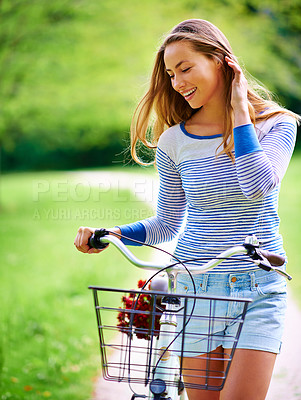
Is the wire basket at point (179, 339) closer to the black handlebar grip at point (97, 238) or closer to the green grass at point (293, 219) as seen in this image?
the black handlebar grip at point (97, 238)

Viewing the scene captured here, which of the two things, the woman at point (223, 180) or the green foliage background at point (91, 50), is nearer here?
the woman at point (223, 180)

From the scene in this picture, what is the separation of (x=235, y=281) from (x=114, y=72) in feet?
38.4

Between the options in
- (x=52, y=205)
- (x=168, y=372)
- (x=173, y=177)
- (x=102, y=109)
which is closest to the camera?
(x=168, y=372)

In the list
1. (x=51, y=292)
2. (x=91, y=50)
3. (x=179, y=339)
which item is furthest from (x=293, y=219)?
(x=179, y=339)

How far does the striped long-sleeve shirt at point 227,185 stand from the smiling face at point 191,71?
0.20 m

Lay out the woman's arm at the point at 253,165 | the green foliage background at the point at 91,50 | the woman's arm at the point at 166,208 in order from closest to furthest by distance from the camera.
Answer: the woman's arm at the point at 253,165
the woman's arm at the point at 166,208
the green foliage background at the point at 91,50

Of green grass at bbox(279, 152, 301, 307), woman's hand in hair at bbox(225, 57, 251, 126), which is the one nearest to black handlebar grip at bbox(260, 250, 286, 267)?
woman's hand in hair at bbox(225, 57, 251, 126)

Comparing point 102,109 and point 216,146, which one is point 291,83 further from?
point 216,146

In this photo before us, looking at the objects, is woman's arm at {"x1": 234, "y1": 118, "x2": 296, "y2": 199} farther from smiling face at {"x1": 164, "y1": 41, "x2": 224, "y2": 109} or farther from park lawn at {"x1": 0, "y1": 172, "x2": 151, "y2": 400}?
park lawn at {"x1": 0, "y1": 172, "x2": 151, "y2": 400}

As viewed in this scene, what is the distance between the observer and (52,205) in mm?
18672

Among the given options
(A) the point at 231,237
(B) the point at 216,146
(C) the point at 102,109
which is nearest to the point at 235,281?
(A) the point at 231,237

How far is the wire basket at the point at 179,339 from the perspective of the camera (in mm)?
1800

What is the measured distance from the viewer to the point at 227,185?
239 cm

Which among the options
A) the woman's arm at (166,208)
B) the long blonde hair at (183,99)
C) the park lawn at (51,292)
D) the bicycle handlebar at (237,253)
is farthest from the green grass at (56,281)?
the bicycle handlebar at (237,253)
